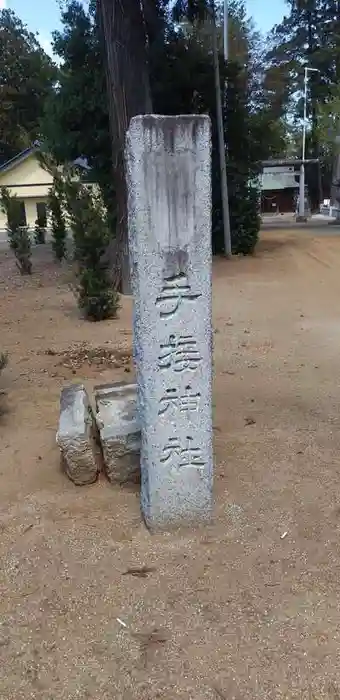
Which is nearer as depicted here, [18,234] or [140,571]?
[140,571]

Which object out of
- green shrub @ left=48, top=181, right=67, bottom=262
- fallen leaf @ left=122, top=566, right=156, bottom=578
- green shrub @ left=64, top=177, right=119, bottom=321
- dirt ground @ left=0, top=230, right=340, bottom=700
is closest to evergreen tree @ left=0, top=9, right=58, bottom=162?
green shrub @ left=48, top=181, right=67, bottom=262

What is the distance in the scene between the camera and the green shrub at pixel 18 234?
1332 cm

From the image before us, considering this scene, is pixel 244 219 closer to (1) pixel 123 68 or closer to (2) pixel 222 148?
(2) pixel 222 148

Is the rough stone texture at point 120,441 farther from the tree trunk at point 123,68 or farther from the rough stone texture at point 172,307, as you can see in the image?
the tree trunk at point 123,68

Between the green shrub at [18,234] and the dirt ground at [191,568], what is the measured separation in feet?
27.2

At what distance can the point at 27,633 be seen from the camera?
255 cm

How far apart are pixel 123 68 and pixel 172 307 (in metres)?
8.42

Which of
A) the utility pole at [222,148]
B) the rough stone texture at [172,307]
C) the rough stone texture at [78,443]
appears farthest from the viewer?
the utility pole at [222,148]

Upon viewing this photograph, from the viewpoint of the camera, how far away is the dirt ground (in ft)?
7.60

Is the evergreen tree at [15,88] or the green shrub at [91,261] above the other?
the evergreen tree at [15,88]

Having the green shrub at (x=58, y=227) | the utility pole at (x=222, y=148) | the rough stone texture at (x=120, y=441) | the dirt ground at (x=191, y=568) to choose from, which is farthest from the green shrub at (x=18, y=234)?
the rough stone texture at (x=120, y=441)

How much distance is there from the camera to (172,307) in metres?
2.92

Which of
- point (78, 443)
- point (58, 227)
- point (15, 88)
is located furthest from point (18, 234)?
point (15, 88)

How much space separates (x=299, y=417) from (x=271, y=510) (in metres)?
1.41
